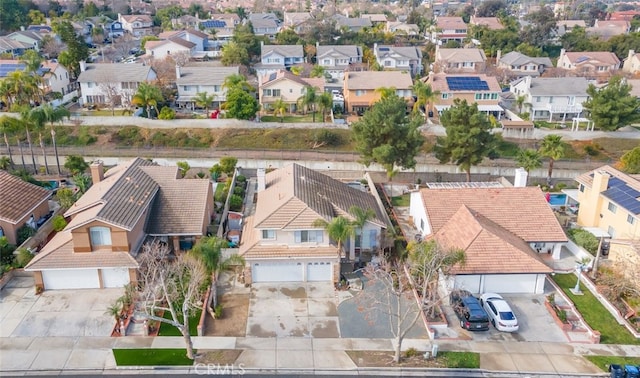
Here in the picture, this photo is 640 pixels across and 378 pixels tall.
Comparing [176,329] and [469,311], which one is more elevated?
[469,311]

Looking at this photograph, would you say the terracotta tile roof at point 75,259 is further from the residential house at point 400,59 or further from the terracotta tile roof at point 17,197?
the residential house at point 400,59

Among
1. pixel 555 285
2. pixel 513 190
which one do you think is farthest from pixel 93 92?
pixel 555 285

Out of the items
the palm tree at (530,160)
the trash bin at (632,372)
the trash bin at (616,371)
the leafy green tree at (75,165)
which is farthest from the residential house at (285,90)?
the trash bin at (632,372)

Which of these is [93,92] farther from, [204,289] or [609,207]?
[609,207]

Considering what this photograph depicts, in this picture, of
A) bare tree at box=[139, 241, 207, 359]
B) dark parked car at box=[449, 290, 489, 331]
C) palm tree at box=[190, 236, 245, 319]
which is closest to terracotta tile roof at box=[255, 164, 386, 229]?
palm tree at box=[190, 236, 245, 319]

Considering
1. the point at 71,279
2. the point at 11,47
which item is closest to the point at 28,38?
the point at 11,47

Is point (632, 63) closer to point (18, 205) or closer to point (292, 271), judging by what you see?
point (292, 271)
